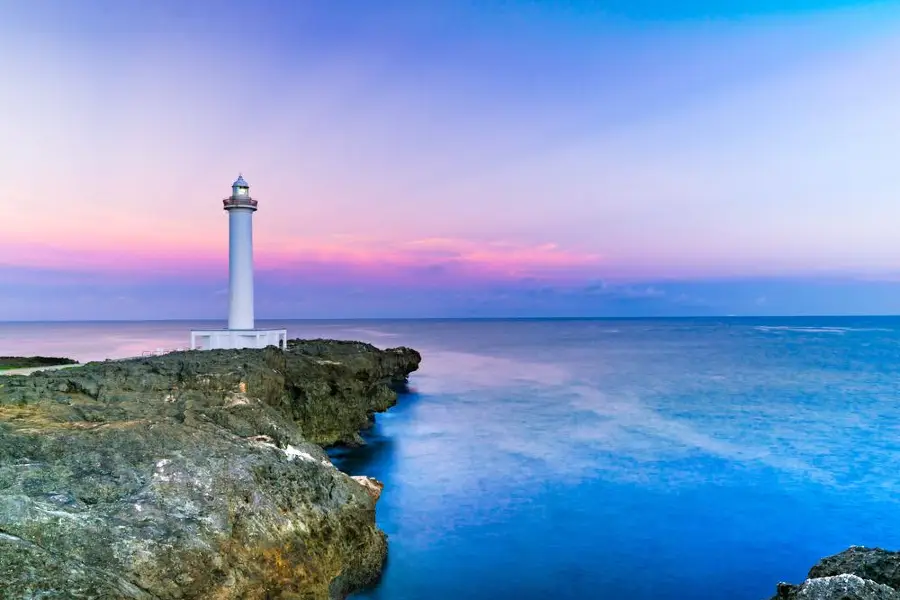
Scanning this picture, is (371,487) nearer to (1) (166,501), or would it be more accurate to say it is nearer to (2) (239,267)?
(1) (166,501)

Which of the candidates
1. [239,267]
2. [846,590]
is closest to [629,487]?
[846,590]

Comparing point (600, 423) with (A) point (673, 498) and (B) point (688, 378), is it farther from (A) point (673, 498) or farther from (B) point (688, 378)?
(B) point (688, 378)

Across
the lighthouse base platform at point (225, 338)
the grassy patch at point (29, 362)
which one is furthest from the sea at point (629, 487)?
the grassy patch at point (29, 362)

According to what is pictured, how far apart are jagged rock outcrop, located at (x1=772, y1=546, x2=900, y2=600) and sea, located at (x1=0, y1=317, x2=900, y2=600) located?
4926mm

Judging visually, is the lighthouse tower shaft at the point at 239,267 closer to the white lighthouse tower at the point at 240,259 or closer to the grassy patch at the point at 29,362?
the white lighthouse tower at the point at 240,259

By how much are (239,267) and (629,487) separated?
18162 mm

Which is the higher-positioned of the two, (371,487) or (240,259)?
(240,259)

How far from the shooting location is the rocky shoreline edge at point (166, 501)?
5824mm

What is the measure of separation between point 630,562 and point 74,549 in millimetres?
11064

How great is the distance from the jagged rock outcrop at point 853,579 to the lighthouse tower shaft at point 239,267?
2253 centimetres

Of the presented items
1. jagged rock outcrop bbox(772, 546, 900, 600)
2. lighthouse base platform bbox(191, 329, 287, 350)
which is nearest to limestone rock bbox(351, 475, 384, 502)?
jagged rock outcrop bbox(772, 546, 900, 600)

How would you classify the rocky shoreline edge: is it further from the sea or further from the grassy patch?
the grassy patch

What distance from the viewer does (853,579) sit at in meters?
5.66

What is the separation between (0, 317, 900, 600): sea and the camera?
479 inches
